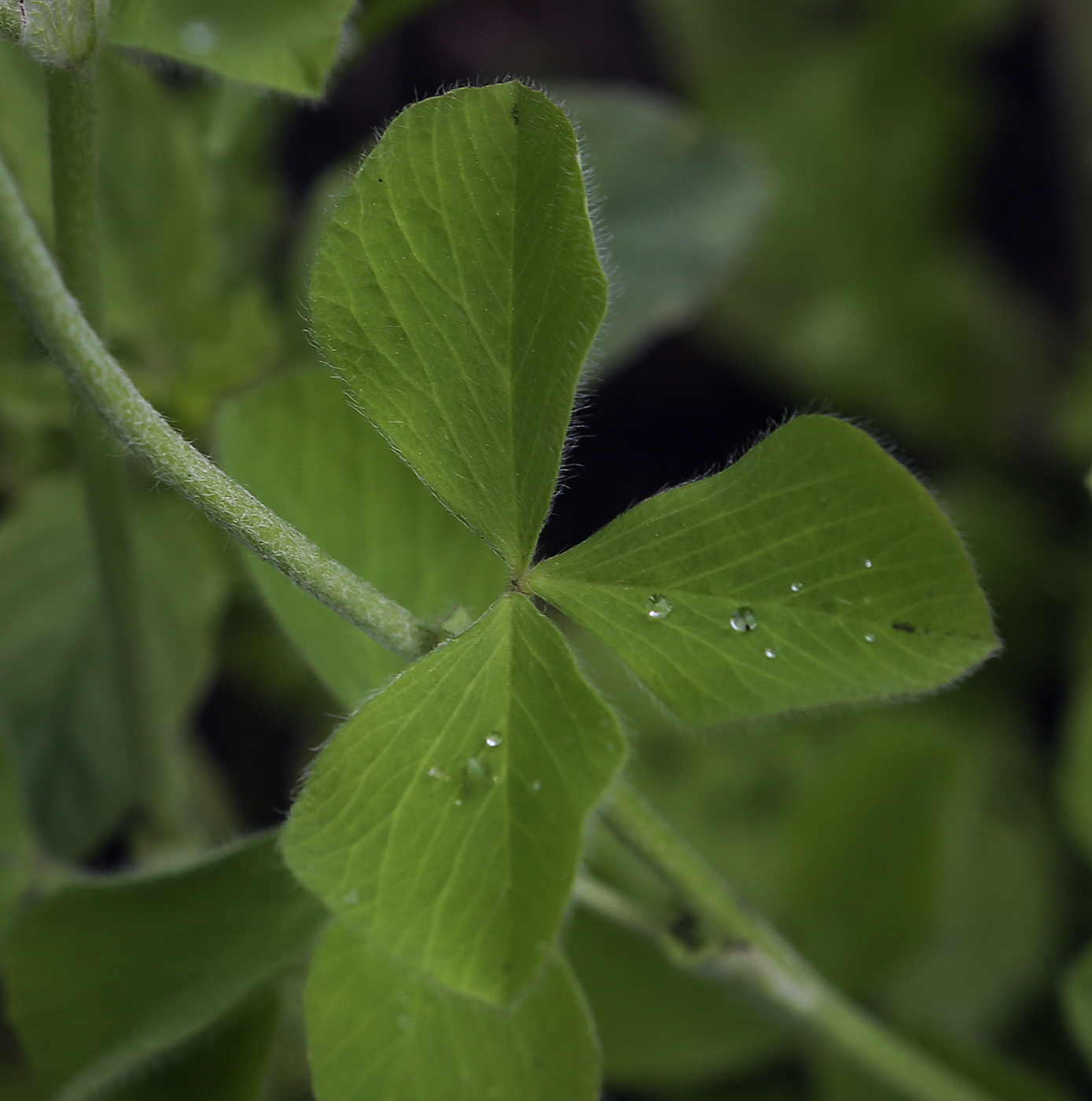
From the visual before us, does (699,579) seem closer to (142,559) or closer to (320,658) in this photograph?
(320,658)

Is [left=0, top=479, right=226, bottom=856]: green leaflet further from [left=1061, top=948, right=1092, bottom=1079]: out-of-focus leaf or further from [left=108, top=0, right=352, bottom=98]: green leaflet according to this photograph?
[left=1061, top=948, right=1092, bottom=1079]: out-of-focus leaf

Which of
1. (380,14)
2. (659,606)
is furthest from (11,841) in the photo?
(380,14)

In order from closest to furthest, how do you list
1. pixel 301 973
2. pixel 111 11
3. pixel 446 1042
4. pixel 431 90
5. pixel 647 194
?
1. pixel 111 11
2. pixel 446 1042
3. pixel 301 973
4. pixel 647 194
5. pixel 431 90

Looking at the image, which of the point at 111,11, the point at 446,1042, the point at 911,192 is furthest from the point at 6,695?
the point at 911,192

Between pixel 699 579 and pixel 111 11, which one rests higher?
pixel 111 11

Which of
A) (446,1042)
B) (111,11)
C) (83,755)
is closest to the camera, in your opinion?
(111,11)

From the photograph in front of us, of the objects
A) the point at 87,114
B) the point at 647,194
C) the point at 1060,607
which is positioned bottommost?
the point at 1060,607

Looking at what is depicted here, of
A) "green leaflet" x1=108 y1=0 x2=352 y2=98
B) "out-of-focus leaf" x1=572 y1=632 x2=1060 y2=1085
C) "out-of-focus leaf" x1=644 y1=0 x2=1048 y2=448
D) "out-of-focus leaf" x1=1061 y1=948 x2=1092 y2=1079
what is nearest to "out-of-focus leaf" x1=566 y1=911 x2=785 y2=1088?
"out-of-focus leaf" x1=572 y1=632 x2=1060 y2=1085
